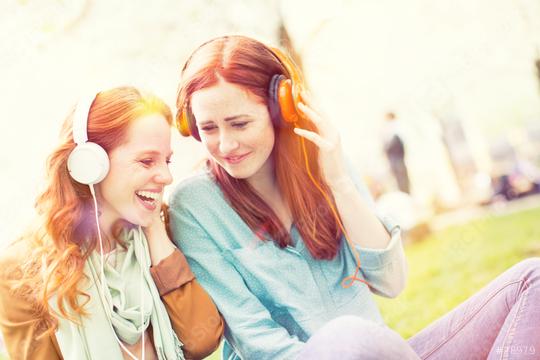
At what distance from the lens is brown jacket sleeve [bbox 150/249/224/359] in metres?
1.31

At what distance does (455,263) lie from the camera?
11.3 ft

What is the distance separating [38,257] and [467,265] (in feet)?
8.98

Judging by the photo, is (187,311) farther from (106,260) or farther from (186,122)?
(186,122)

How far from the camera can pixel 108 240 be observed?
136 centimetres

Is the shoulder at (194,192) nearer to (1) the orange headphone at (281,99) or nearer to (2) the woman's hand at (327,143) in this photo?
(1) the orange headphone at (281,99)

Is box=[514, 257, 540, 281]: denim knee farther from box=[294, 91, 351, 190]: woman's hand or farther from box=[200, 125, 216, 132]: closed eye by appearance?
box=[200, 125, 216, 132]: closed eye

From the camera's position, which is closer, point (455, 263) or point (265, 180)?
point (265, 180)

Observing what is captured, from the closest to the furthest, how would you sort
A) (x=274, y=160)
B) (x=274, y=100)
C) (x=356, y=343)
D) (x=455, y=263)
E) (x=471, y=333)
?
1. (x=356, y=343)
2. (x=471, y=333)
3. (x=274, y=100)
4. (x=274, y=160)
5. (x=455, y=263)

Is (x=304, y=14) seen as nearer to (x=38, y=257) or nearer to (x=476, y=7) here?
(x=476, y=7)

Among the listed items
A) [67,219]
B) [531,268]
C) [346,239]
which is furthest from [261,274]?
[531,268]

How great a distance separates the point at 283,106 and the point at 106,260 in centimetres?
59

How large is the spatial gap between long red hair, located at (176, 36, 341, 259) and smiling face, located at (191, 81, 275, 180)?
26mm

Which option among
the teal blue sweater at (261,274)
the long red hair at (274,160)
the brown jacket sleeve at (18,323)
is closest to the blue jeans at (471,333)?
the teal blue sweater at (261,274)

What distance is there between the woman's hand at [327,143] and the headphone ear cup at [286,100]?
0.02 metres
